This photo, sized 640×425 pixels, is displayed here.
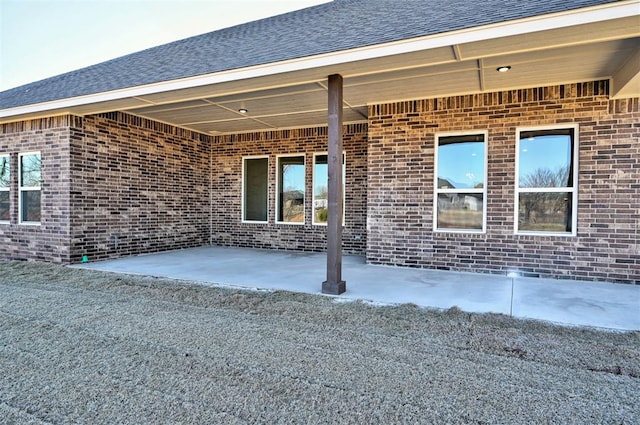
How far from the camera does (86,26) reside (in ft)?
57.5

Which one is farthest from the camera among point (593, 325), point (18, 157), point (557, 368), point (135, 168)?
point (135, 168)


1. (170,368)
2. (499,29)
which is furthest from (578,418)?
(499,29)

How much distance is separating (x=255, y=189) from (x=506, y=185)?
6323 mm

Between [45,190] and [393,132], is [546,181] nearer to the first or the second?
Result: [393,132]

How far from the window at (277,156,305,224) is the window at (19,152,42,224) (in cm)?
529

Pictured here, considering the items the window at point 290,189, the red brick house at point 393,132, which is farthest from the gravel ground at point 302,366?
the window at point 290,189

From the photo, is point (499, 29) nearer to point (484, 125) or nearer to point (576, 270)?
point (484, 125)

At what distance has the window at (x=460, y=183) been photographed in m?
6.42

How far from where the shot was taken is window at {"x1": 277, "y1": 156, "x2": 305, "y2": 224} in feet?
31.0

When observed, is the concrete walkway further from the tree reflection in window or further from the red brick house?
the tree reflection in window

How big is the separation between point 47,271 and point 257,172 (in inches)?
206

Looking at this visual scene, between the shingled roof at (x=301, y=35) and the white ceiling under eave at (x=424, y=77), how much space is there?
205 millimetres

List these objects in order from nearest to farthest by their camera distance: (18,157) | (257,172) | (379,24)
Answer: (379,24) < (18,157) < (257,172)

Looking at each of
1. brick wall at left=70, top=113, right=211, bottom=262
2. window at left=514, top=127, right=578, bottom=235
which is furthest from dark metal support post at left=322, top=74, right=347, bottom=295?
brick wall at left=70, top=113, right=211, bottom=262
